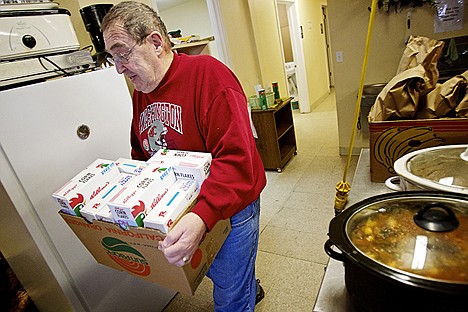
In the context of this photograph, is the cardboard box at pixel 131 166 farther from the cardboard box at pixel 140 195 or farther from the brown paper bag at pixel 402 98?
the brown paper bag at pixel 402 98

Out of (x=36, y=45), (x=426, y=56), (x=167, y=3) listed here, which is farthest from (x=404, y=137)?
(x=167, y=3)

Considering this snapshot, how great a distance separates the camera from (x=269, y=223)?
7.64 feet

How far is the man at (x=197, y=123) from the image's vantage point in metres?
0.81

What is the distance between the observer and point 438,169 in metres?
0.73

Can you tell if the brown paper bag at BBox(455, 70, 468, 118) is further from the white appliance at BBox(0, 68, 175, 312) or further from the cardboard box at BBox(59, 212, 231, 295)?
the white appliance at BBox(0, 68, 175, 312)

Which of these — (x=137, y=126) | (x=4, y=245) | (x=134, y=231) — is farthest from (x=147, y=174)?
(x=4, y=245)

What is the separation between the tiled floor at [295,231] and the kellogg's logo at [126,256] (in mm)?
881

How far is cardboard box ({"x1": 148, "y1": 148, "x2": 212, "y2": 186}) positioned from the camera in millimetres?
846

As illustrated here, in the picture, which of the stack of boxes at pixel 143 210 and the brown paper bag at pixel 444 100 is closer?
the stack of boxes at pixel 143 210

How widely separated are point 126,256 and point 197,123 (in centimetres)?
52

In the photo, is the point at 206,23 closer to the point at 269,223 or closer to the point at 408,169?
the point at 269,223

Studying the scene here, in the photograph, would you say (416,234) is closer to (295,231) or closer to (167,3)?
(295,231)

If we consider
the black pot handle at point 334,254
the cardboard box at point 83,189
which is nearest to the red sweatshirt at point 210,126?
the cardboard box at point 83,189

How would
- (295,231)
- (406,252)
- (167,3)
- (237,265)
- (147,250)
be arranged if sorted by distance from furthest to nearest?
(167,3)
(295,231)
(237,265)
(147,250)
(406,252)
